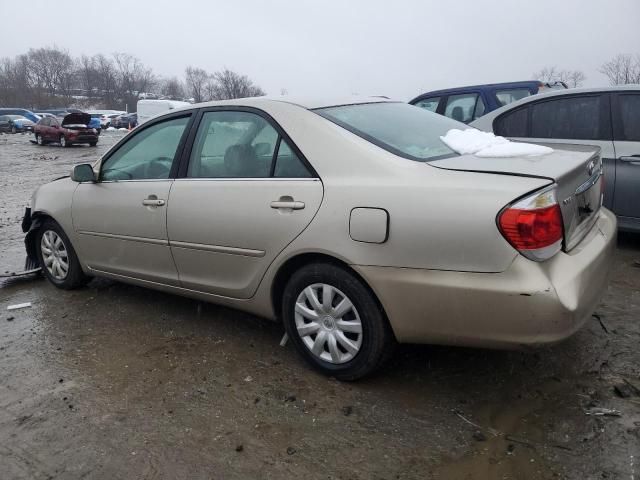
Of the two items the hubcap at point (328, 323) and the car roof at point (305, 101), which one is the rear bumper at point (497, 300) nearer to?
the hubcap at point (328, 323)

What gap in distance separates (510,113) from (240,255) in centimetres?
379

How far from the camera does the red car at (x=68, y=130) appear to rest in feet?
84.9

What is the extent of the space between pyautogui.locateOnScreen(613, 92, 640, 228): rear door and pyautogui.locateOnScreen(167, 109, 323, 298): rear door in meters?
3.38

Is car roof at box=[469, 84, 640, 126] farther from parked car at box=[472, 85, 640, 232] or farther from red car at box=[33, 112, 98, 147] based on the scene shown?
red car at box=[33, 112, 98, 147]

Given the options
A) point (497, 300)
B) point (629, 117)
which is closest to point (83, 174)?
point (497, 300)

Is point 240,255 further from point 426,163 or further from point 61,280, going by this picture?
point 61,280

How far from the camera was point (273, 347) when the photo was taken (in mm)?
3600

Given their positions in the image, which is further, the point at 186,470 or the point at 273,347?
the point at 273,347

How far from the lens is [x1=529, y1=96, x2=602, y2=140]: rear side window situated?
5227mm

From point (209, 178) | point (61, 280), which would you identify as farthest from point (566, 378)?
point (61, 280)

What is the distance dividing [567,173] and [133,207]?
2803mm

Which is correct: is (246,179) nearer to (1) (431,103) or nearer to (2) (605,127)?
(2) (605,127)

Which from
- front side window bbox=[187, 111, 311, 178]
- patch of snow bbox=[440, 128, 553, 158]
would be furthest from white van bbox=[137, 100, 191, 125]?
patch of snow bbox=[440, 128, 553, 158]

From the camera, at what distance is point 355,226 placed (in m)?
2.77
